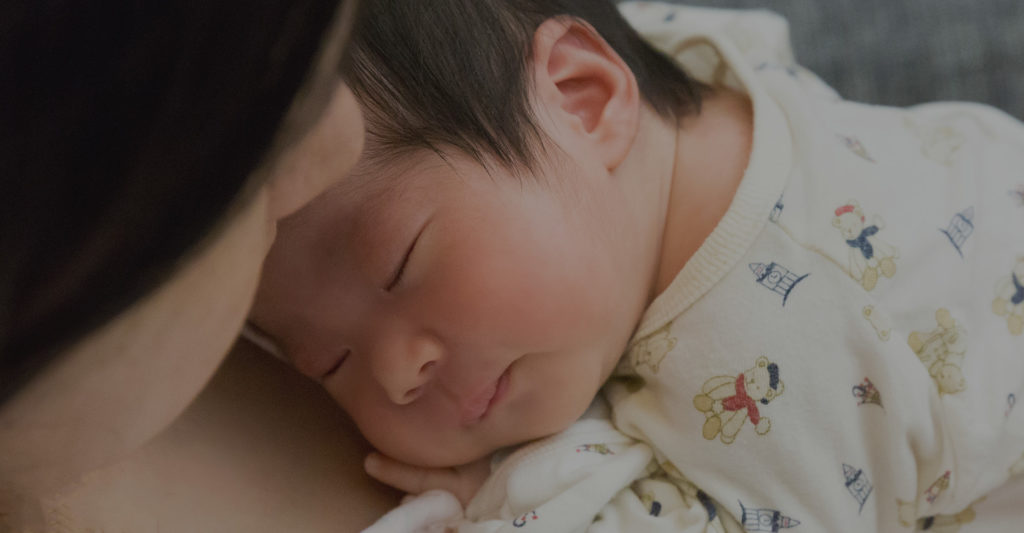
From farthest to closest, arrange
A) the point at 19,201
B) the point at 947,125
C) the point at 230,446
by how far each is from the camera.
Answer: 1. the point at 947,125
2. the point at 230,446
3. the point at 19,201

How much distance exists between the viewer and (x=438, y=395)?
86 centimetres

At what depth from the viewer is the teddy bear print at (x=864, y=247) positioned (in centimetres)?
92

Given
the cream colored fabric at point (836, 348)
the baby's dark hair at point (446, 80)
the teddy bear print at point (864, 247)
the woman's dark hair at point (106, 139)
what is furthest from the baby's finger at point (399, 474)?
the woman's dark hair at point (106, 139)

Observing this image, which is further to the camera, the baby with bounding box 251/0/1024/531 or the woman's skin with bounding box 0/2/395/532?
the baby with bounding box 251/0/1024/531

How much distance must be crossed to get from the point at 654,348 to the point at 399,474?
28 centimetres

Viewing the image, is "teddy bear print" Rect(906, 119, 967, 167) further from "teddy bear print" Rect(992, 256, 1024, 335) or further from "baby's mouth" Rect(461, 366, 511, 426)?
"baby's mouth" Rect(461, 366, 511, 426)

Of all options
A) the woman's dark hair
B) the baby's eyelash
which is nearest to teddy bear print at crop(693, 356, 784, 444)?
the baby's eyelash

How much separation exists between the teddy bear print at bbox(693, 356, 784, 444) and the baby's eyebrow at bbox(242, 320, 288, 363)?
428 mm

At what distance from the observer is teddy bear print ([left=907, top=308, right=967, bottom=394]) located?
936 millimetres

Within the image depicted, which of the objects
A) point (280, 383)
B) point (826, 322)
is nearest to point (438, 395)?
point (280, 383)

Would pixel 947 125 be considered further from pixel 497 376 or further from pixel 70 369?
pixel 70 369

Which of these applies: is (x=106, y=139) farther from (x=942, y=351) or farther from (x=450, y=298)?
(x=942, y=351)

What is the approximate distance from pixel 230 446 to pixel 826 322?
0.57 m

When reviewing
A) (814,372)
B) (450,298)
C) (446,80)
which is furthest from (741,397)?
(446,80)
